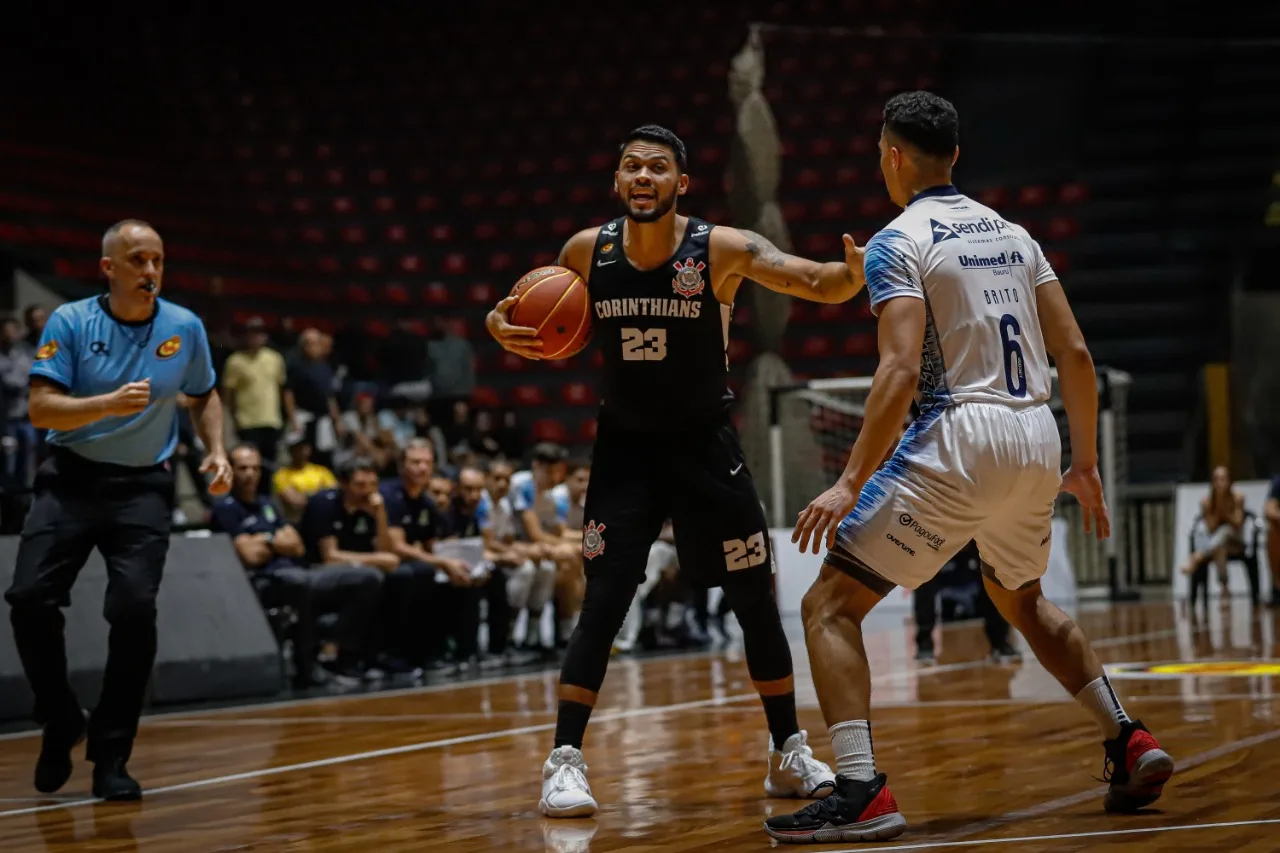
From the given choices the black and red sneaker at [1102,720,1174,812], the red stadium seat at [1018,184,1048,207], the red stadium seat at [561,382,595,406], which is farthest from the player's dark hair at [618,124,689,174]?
the red stadium seat at [1018,184,1048,207]

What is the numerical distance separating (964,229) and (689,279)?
1000mm

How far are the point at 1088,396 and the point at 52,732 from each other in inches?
144

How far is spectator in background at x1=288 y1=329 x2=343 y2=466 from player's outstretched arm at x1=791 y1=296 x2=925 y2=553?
11545 millimetres

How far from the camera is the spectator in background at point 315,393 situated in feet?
51.5

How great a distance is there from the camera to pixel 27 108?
75.3ft

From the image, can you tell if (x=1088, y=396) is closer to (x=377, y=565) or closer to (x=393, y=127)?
(x=377, y=565)

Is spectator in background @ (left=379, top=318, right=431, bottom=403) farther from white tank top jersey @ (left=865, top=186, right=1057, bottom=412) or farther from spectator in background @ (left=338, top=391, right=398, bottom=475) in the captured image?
white tank top jersey @ (left=865, top=186, right=1057, bottom=412)

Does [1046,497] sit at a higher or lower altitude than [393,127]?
lower

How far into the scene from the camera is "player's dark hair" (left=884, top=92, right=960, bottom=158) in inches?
181

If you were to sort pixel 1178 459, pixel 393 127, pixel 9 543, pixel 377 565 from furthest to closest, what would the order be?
pixel 393 127 → pixel 1178 459 → pixel 377 565 → pixel 9 543

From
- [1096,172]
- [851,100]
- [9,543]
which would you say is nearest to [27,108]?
[851,100]

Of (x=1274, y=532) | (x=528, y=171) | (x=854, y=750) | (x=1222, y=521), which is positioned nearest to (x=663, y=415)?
(x=854, y=750)

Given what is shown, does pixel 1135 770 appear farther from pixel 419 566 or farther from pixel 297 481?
pixel 297 481

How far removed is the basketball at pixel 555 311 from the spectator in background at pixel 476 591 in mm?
6364
